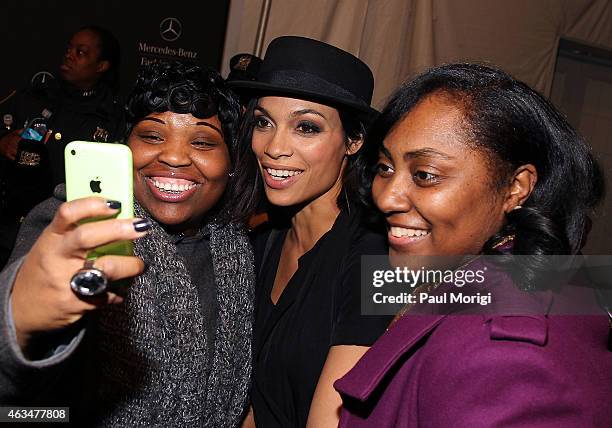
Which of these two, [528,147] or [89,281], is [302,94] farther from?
[89,281]

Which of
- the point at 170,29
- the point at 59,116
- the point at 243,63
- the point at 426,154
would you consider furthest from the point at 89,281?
the point at 170,29

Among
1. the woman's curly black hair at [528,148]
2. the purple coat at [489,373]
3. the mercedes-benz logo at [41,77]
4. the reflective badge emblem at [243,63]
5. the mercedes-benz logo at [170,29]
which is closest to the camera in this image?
the purple coat at [489,373]

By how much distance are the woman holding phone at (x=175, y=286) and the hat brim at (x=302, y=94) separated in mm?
65

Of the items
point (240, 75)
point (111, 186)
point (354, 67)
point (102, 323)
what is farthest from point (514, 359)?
point (240, 75)

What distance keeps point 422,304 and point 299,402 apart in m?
0.71

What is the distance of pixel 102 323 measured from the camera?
1575 millimetres

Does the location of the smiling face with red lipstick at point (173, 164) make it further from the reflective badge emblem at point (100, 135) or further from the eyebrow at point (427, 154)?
the reflective badge emblem at point (100, 135)

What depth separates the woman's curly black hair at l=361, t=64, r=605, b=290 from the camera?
51.7 inches

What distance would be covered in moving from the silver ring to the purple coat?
1.71 ft

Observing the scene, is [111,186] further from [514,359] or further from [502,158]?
[502,158]

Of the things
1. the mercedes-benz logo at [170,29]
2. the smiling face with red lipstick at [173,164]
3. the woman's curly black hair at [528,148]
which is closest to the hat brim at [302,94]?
the smiling face with red lipstick at [173,164]

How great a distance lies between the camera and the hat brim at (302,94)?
2004 mm

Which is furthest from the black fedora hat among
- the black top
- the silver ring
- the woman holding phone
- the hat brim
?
the silver ring

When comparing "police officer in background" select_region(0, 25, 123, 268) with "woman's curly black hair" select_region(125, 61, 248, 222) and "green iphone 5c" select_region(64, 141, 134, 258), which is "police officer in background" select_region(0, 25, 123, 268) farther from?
"green iphone 5c" select_region(64, 141, 134, 258)
